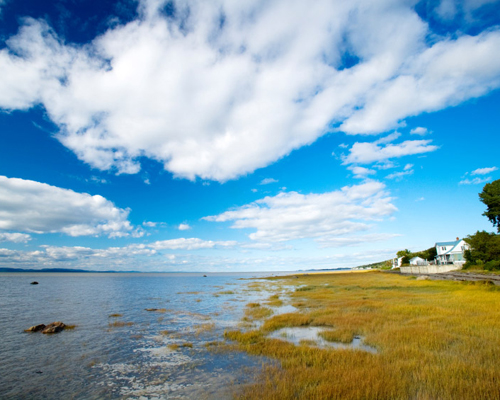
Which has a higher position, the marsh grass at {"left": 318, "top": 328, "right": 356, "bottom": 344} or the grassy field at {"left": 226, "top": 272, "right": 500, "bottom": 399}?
the grassy field at {"left": 226, "top": 272, "right": 500, "bottom": 399}

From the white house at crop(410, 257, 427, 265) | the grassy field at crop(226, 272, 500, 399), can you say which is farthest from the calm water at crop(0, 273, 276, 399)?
the white house at crop(410, 257, 427, 265)

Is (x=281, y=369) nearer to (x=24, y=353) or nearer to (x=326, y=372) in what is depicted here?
(x=326, y=372)

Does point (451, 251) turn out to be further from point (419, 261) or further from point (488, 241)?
point (488, 241)

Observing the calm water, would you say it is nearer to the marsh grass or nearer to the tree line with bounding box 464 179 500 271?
the marsh grass

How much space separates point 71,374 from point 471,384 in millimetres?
18739

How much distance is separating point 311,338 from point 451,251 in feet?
365

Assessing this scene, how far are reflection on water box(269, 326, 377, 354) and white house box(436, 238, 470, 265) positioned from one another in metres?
103

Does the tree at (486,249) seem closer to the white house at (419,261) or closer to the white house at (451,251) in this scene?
the white house at (451,251)

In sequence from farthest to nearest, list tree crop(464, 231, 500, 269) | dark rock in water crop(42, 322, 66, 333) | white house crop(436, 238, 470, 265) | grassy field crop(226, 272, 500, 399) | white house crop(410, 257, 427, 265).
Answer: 1. white house crop(410, 257, 427, 265)
2. white house crop(436, 238, 470, 265)
3. tree crop(464, 231, 500, 269)
4. dark rock in water crop(42, 322, 66, 333)
5. grassy field crop(226, 272, 500, 399)

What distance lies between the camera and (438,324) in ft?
63.3

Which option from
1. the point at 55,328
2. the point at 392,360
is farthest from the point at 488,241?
→ the point at 55,328

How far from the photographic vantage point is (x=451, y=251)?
101m

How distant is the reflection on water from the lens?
16.2 meters

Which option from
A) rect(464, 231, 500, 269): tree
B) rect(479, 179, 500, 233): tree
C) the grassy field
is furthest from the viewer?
rect(479, 179, 500, 233): tree
